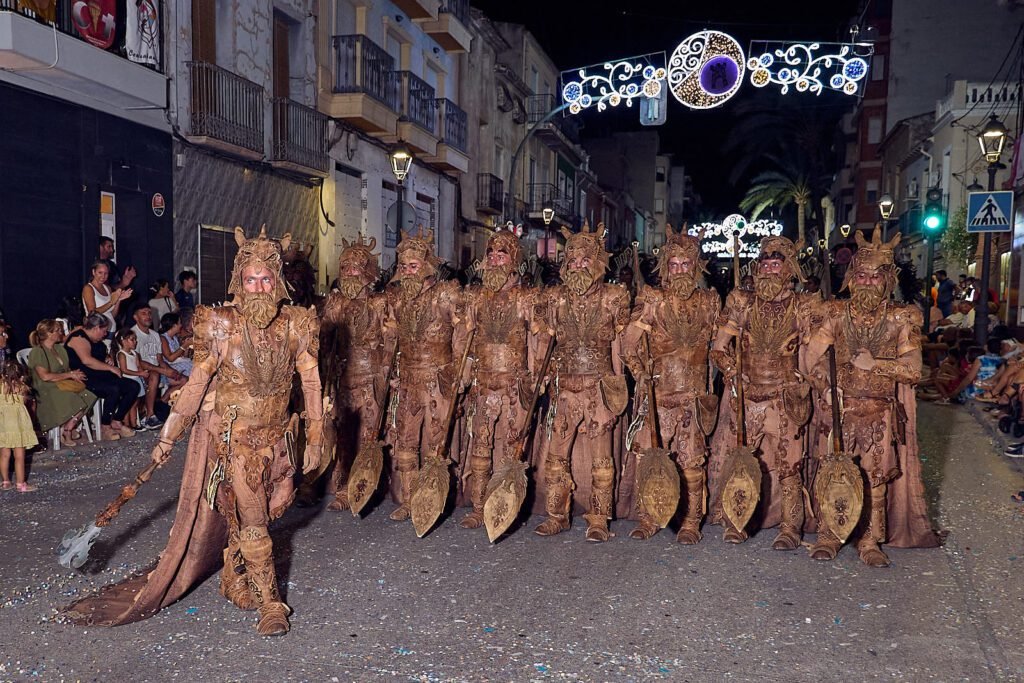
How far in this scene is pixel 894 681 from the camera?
450cm

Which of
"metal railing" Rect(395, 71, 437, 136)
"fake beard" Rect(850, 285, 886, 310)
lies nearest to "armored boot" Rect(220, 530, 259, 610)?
"fake beard" Rect(850, 285, 886, 310)

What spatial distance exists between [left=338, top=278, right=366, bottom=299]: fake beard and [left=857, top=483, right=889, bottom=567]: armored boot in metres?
4.49

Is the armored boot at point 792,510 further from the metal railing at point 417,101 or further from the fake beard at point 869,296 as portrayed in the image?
the metal railing at point 417,101

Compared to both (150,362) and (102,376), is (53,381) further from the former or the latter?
(150,362)

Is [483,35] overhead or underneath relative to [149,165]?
overhead

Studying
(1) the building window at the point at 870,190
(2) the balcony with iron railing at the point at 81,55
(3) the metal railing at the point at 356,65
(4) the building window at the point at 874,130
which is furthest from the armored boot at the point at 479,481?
(1) the building window at the point at 870,190

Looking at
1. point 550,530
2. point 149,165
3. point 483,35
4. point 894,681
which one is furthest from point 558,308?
point 483,35

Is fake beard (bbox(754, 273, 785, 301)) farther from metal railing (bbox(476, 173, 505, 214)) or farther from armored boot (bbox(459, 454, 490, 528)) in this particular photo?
metal railing (bbox(476, 173, 505, 214))

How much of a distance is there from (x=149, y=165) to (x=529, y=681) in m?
12.3

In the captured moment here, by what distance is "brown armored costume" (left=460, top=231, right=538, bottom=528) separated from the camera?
7.25m

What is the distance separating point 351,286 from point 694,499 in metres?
3.46

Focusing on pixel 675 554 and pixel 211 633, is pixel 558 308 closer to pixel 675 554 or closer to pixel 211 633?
pixel 675 554

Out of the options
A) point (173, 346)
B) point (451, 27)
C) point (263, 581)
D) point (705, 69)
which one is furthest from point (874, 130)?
point (263, 581)

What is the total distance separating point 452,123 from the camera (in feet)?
84.4
